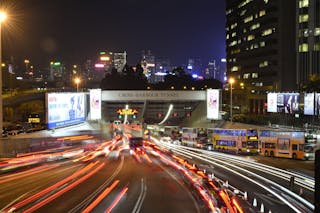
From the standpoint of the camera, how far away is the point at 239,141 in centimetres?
4559

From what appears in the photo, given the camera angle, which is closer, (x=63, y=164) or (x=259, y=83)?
(x=63, y=164)

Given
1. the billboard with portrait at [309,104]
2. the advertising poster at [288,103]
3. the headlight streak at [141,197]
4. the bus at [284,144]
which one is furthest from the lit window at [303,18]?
the headlight streak at [141,197]

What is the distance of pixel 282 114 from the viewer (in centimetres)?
6631

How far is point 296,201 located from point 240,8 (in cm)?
12443

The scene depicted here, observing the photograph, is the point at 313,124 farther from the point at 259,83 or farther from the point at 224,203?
the point at 259,83

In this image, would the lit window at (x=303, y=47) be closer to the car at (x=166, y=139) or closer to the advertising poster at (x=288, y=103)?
the advertising poster at (x=288, y=103)

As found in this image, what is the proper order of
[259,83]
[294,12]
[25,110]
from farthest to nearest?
[259,83], [294,12], [25,110]

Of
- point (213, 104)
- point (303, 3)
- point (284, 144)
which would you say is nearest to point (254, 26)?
point (303, 3)

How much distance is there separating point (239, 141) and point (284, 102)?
71.4 ft

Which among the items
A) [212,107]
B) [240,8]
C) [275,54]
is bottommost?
[212,107]

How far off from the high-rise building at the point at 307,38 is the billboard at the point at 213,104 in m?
44.1

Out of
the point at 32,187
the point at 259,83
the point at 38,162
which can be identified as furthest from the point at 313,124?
the point at 259,83

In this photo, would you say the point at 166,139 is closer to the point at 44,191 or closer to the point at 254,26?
the point at 44,191

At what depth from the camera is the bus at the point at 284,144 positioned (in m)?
40.7
